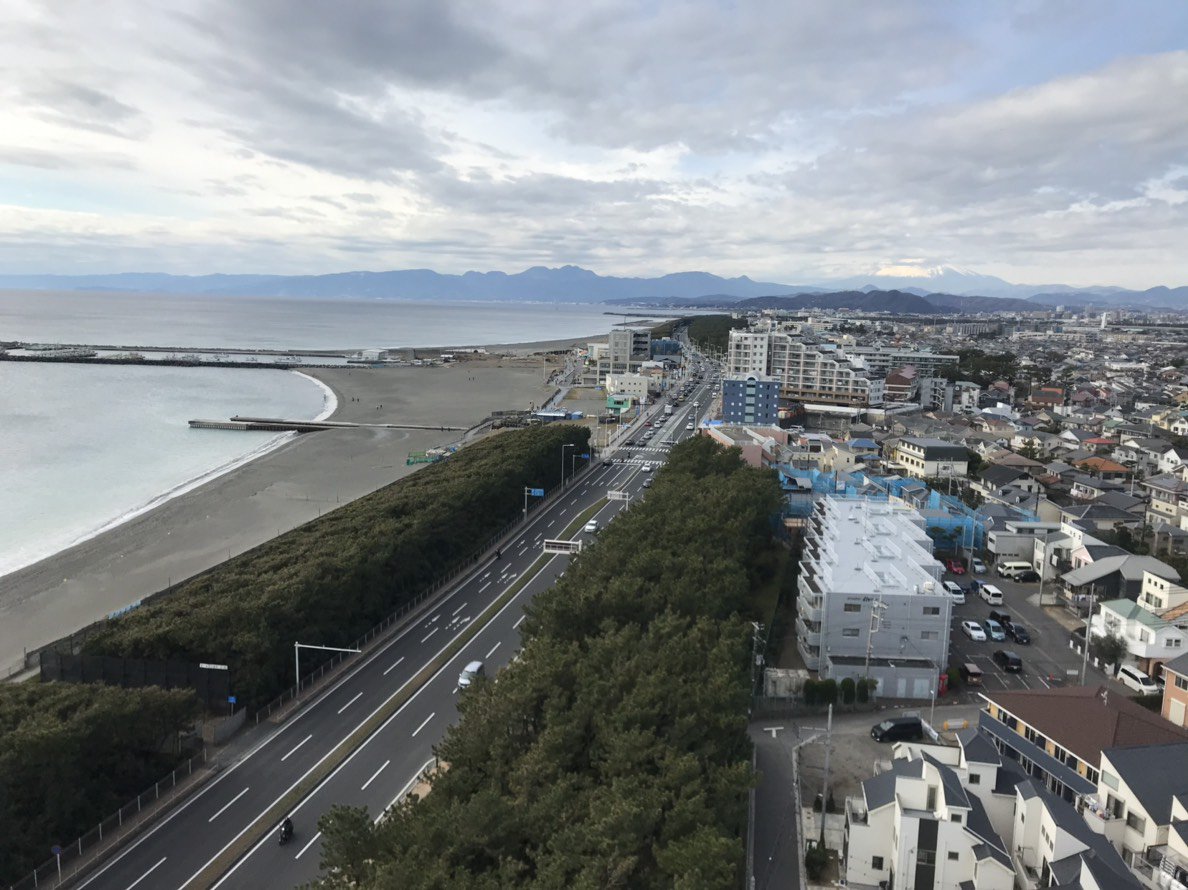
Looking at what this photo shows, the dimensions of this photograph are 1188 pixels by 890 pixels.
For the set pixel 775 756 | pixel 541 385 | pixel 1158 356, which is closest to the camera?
pixel 775 756

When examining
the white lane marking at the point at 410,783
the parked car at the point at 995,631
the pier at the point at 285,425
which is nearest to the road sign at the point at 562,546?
the white lane marking at the point at 410,783

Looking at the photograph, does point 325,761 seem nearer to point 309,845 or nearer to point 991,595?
point 309,845

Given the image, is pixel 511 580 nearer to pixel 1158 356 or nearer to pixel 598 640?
pixel 598 640

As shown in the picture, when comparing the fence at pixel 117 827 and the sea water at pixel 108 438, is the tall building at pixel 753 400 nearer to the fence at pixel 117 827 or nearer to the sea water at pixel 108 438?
the sea water at pixel 108 438

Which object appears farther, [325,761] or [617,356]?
[617,356]

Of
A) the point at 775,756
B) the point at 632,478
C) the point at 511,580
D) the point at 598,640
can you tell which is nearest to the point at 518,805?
the point at 598,640

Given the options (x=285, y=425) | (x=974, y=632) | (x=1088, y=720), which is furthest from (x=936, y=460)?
(x=285, y=425)
